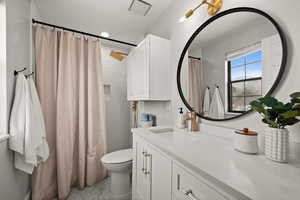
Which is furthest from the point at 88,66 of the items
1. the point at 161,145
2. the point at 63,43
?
the point at 161,145

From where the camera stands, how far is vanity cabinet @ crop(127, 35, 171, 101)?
138cm

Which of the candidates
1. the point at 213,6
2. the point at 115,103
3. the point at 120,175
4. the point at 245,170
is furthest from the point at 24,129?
the point at 213,6

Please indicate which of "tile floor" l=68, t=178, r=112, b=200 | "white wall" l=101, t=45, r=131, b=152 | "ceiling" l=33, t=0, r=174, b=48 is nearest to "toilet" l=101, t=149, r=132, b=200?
"tile floor" l=68, t=178, r=112, b=200

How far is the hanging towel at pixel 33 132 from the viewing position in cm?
101

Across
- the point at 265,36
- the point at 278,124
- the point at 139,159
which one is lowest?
the point at 139,159

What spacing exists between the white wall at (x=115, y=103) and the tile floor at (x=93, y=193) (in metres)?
0.75

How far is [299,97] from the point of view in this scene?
55 cm

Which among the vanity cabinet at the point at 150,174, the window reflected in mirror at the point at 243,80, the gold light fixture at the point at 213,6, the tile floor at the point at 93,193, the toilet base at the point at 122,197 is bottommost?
the tile floor at the point at 93,193

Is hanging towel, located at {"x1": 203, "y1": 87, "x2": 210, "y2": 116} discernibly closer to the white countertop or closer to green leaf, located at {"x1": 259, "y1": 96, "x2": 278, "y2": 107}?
the white countertop

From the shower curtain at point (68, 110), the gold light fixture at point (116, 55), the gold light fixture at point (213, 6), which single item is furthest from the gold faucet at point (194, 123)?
the gold light fixture at point (116, 55)

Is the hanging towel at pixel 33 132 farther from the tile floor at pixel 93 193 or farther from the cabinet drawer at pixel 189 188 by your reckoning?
the cabinet drawer at pixel 189 188

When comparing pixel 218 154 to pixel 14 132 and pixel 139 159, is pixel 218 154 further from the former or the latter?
pixel 14 132

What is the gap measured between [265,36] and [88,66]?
1.94 meters

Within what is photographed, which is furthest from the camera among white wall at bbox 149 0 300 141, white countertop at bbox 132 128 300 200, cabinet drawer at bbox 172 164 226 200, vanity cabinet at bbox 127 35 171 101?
vanity cabinet at bbox 127 35 171 101
